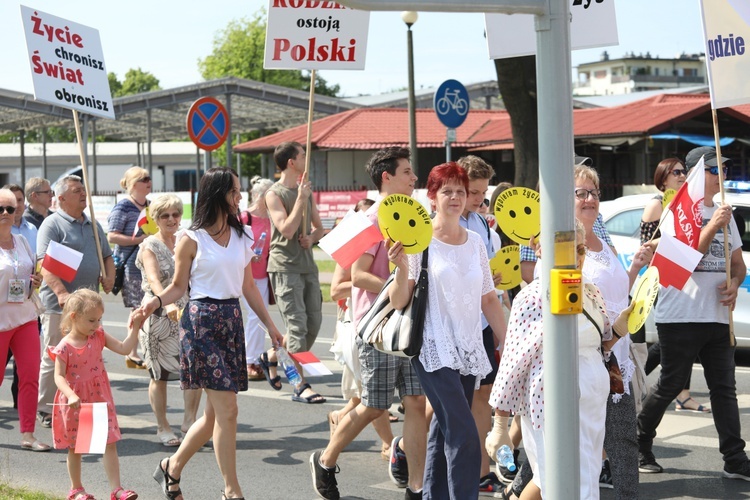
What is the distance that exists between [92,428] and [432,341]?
6.36ft

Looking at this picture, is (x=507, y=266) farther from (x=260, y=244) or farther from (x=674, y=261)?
→ (x=260, y=244)

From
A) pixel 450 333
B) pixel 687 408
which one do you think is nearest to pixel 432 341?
pixel 450 333

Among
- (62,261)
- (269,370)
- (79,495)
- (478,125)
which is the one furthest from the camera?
(478,125)

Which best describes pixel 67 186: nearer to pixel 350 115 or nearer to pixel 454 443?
pixel 454 443

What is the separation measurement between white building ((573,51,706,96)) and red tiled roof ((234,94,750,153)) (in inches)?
4043

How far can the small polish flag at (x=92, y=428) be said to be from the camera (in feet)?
18.9

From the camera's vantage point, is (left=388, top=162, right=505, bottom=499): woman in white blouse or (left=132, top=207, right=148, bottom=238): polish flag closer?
(left=388, top=162, right=505, bottom=499): woman in white blouse

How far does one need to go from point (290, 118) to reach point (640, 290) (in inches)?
1377

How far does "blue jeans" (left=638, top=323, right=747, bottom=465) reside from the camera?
6484 millimetres

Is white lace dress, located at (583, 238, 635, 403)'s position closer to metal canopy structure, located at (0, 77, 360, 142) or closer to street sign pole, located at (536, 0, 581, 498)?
street sign pole, located at (536, 0, 581, 498)

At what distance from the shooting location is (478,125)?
1431 inches

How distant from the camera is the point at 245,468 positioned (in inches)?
281

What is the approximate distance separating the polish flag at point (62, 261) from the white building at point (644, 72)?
133067 mm

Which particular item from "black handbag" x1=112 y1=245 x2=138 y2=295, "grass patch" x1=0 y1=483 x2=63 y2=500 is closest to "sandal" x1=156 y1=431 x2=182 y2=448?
"grass patch" x1=0 y1=483 x2=63 y2=500
